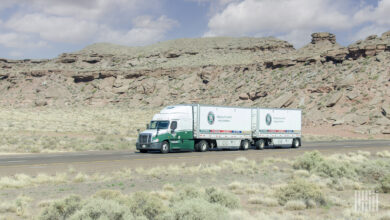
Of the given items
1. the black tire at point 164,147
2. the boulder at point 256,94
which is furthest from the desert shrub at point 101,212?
the boulder at point 256,94

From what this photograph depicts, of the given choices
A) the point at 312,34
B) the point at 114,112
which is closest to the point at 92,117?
the point at 114,112

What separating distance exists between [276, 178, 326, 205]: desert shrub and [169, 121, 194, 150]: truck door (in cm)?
1674

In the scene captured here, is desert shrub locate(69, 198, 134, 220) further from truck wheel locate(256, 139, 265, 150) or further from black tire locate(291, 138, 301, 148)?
black tire locate(291, 138, 301, 148)

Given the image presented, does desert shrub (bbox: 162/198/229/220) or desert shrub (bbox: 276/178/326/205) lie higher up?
desert shrub (bbox: 162/198/229/220)

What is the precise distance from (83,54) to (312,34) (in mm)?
60925

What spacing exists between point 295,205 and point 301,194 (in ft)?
2.52

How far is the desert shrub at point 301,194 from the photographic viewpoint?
430 inches

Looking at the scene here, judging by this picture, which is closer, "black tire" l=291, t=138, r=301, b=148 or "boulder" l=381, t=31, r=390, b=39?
"black tire" l=291, t=138, r=301, b=148

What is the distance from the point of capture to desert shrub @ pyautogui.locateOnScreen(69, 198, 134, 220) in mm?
7152

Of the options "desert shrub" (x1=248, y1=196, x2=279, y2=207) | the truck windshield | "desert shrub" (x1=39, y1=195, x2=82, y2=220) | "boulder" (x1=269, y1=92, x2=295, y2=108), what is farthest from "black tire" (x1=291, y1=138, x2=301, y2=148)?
"boulder" (x1=269, y1=92, x2=295, y2=108)

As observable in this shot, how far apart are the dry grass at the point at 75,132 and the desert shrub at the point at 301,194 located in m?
22.7

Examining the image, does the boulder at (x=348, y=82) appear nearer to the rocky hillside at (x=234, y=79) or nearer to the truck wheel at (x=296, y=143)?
the rocky hillside at (x=234, y=79)

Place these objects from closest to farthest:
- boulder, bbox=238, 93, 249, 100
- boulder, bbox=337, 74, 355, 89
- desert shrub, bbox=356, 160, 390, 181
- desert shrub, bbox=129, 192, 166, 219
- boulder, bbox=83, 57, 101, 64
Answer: desert shrub, bbox=129, 192, 166, 219, desert shrub, bbox=356, 160, 390, 181, boulder, bbox=337, 74, 355, 89, boulder, bbox=238, 93, 249, 100, boulder, bbox=83, 57, 101, 64

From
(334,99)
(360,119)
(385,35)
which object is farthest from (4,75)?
(385,35)
